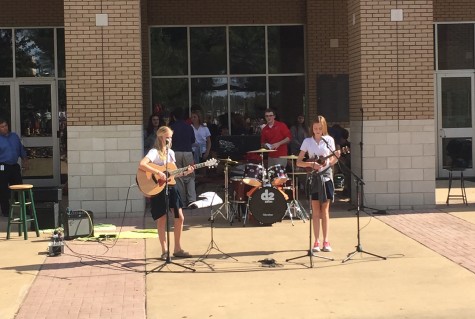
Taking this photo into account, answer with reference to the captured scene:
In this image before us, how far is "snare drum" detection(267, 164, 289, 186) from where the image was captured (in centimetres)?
1199

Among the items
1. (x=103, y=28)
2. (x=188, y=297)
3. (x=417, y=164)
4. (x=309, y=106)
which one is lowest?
(x=188, y=297)

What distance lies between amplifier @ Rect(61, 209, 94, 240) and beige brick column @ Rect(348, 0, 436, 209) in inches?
202

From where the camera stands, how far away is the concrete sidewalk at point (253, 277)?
7285 millimetres

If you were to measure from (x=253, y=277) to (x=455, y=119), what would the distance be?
38.7 feet

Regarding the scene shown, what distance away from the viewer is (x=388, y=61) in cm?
1363

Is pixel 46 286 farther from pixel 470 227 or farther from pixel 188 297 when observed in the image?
pixel 470 227

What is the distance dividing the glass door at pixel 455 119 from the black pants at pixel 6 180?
34.1 feet

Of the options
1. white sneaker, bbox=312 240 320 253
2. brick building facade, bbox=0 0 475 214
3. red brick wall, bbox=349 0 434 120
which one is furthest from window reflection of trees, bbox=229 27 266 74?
white sneaker, bbox=312 240 320 253

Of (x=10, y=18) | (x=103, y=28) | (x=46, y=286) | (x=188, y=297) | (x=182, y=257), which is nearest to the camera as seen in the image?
(x=188, y=297)

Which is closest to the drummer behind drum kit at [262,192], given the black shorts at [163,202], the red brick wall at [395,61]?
the black shorts at [163,202]

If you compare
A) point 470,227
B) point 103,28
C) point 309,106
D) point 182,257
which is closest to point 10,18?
point 103,28

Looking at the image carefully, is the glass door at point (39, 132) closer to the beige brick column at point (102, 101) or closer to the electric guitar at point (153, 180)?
the beige brick column at point (102, 101)

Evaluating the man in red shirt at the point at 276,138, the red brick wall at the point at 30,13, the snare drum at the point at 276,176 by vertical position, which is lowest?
the snare drum at the point at 276,176

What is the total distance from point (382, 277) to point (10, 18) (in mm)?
12608
